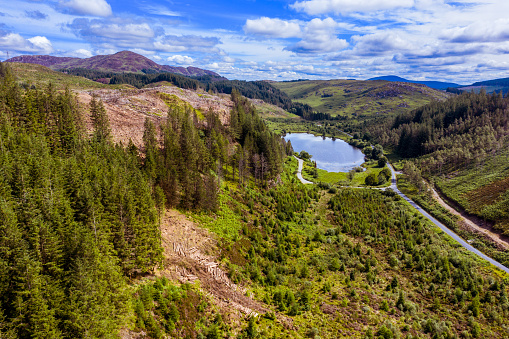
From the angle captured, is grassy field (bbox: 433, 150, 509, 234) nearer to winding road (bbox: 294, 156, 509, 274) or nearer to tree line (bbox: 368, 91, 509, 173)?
tree line (bbox: 368, 91, 509, 173)

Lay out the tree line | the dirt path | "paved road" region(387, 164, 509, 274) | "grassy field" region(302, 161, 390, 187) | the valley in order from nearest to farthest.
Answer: the valley < "paved road" region(387, 164, 509, 274) < the dirt path < "grassy field" region(302, 161, 390, 187) < the tree line

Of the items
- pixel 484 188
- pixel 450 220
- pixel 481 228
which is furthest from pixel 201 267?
pixel 484 188

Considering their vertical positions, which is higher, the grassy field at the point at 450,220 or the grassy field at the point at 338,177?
the grassy field at the point at 338,177

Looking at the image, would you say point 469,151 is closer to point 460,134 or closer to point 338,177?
point 460,134

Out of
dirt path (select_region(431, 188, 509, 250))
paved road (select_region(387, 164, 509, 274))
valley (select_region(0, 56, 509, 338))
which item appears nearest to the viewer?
valley (select_region(0, 56, 509, 338))

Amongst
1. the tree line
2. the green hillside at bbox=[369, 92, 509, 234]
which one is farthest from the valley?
the tree line

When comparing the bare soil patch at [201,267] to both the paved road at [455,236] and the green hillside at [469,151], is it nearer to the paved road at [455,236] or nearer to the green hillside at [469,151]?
the paved road at [455,236]

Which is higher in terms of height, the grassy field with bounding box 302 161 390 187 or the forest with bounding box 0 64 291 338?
the forest with bounding box 0 64 291 338

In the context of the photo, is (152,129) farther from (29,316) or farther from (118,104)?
(29,316)

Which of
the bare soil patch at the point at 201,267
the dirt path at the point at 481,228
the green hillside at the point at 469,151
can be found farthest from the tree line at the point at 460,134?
the bare soil patch at the point at 201,267
